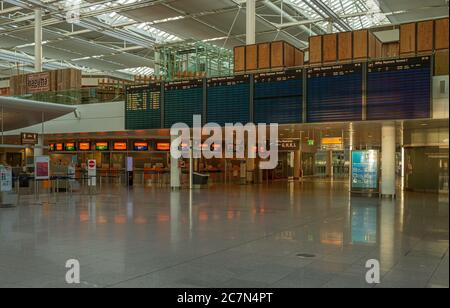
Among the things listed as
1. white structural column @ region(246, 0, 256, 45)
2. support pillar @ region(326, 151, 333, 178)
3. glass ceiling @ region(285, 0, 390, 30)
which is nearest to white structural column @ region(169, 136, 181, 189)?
white structural column @ region(246, 0, 256, 45)

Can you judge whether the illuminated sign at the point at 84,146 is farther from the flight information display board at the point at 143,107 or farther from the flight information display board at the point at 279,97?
the flight information display board at the point at 279,97

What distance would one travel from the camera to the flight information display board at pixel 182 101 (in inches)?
790

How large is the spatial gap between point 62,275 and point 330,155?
44.6 m

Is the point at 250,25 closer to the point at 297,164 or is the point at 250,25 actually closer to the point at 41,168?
the point at 41,168

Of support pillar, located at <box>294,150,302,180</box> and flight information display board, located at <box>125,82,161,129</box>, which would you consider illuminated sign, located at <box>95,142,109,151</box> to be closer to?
flight information display board, located at <box>125,82,161,129</box>

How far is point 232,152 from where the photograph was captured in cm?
3231

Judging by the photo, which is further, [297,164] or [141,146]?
[297,164]

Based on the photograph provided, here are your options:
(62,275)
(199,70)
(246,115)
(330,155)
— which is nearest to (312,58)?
(246,115)

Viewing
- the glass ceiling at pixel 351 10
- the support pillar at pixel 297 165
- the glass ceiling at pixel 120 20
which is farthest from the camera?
the support pillar at pixel 297 165

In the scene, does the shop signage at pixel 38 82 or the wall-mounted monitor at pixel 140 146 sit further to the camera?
the wall-mounted monitor at pixel 140 146

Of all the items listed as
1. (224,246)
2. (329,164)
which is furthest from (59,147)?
(329,164)

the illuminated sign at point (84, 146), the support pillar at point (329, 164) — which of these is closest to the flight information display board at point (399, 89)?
the illuminated sign at point (84, 146)

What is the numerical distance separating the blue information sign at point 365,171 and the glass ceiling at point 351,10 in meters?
12.4

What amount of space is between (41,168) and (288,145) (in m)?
21.5
